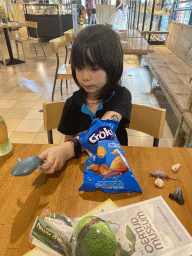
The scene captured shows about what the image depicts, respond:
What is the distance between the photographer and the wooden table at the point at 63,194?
0.52 metres

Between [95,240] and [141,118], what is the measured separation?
0.80m

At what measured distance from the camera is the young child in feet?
2.20

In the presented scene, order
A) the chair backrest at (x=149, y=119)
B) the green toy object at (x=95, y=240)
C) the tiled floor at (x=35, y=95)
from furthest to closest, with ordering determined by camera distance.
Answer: the tiled floor at (x=35, y=95) → the chair backrest at (x=149, y=119) → the green toy object at (x=95, y=240)

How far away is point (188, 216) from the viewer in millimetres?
555

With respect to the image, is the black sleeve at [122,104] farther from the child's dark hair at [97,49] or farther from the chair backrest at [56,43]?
the chair backrest at [56,43]

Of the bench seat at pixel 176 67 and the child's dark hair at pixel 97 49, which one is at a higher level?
the child's dark hair at pixel 97 49

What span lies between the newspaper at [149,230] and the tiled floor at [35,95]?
1518 millimetres

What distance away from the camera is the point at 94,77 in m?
0.69

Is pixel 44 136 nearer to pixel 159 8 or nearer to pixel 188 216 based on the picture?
pixel 188 216

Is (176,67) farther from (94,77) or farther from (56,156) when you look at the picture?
(56,156)

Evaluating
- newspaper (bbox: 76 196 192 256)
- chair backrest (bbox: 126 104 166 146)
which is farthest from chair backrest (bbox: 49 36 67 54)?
newspaper (bbox: 76 196 192 256)

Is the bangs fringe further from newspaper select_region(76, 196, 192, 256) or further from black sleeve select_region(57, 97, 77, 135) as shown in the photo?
newspaper select_region(76, 196, 192, 256)

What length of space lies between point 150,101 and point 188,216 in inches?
98.7

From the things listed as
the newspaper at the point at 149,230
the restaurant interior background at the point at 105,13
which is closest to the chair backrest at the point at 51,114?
the newspaper at the point at 149,230
